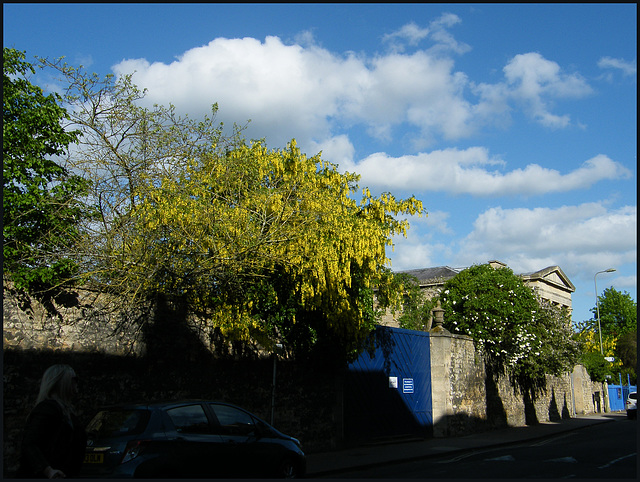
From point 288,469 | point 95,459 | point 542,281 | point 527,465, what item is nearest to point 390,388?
point 527,465

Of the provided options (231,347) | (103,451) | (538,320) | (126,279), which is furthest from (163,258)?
(538,320)

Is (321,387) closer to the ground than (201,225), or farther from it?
closer to the ground

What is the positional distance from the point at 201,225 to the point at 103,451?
17.4 feet

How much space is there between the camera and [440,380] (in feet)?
69.2

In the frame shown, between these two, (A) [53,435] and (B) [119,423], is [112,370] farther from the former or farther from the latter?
(A) [53,435]

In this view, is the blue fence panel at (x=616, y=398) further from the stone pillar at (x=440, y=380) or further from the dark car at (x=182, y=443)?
the dark car at (x=182, y=443)

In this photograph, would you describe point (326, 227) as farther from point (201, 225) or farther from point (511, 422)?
point (511, 422)

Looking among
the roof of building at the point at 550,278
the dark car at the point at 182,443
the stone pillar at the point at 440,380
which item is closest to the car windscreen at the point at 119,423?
the dark car at the point at 182,443

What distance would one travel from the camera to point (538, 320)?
2591cm

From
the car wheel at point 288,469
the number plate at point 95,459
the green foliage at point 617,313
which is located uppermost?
the green foliage at point 617,313

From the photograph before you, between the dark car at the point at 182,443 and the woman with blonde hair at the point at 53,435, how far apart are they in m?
2.26

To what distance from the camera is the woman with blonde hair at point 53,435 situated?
4.40 m

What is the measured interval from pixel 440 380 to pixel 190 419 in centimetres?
1490

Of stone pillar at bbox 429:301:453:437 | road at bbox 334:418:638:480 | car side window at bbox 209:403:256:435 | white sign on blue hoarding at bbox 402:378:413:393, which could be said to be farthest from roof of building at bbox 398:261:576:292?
car side window at bbox 209:403:256:435
